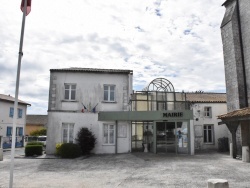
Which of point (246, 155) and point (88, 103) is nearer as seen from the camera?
point (246, 155)

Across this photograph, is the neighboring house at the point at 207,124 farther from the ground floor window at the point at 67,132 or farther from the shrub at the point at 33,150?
the shrub at the point at 33,150

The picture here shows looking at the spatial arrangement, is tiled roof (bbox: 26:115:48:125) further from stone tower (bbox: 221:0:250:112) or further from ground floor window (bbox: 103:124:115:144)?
stone tower (bbox: 221:0:250:112)

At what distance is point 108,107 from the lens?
19.4 meters

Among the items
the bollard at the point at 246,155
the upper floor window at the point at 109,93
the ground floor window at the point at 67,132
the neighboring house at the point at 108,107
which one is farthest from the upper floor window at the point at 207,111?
the ground floor window at the point at 67,132

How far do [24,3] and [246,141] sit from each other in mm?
13457

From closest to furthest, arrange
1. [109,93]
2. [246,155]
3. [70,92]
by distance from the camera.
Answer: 1. [246,155]
2. [70,92]
3. [109,93]

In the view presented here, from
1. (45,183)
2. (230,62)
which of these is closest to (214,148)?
(230,62)

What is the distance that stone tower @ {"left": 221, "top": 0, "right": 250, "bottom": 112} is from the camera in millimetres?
16531

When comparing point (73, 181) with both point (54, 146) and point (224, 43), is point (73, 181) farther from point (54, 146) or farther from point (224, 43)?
point (224, 43)

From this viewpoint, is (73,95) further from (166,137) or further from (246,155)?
(246,155)

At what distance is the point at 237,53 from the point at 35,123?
129 ft

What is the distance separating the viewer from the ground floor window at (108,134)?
1889 cm

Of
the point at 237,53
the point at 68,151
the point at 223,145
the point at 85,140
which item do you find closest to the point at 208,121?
the point at 223,145

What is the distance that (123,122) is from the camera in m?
18.9
